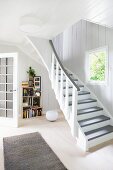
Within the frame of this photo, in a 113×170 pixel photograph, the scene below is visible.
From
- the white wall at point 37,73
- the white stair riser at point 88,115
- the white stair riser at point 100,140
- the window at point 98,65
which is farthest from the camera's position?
the white wall at point 37,73

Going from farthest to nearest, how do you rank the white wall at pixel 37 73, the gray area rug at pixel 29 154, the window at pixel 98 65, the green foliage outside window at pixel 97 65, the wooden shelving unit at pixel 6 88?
Result: the white wall at pixel 37 73 → the wooden shelving unit at pixel 6 88 → the green foliage outside window at pixel 97 65 → the window at pixel 98 65 → the gray area rug at pixel 29 154

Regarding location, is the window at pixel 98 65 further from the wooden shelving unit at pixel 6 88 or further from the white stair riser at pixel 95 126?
the wooden shelving unit at pixel 6 88

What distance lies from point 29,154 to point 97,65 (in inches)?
119

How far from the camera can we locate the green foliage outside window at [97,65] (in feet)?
13.7

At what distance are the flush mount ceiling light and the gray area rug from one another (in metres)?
2.31

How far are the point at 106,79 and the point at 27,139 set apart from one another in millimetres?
2442

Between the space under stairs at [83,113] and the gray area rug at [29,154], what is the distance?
686mm

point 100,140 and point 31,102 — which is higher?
point 31,102

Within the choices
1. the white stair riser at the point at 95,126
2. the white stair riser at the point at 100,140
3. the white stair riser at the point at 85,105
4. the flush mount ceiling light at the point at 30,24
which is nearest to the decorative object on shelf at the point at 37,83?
the white stair riser at the point at 85,105

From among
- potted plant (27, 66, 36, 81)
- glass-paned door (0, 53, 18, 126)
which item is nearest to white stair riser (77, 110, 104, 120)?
glass-paned door (0, 53, 18, 126)

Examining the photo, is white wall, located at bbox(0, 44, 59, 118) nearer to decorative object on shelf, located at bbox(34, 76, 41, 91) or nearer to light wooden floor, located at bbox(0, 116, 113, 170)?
decorative object on shelf, located at bbox(34, 76, 41, 91)

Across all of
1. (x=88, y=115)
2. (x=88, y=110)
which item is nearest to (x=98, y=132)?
(x=88, y=115)

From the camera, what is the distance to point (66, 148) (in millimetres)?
2906

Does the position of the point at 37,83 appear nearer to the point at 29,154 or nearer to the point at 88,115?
the point at 88,115
